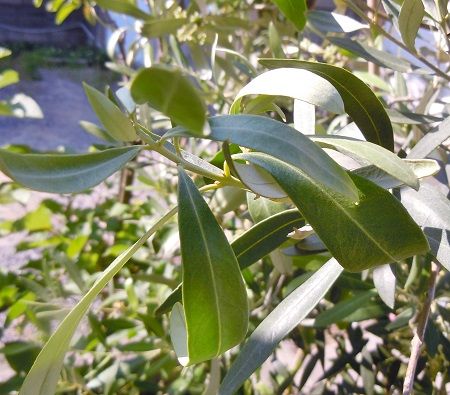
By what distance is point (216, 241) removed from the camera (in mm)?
332

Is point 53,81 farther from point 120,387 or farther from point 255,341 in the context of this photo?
point 255,341

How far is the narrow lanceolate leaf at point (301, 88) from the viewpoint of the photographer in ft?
1.04

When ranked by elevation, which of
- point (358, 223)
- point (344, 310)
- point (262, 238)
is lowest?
point (344, 310)

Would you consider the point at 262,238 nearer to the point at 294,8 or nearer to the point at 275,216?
the point at 275,216

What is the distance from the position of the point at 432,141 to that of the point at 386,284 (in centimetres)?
13

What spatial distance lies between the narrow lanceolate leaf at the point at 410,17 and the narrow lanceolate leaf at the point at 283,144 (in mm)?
216

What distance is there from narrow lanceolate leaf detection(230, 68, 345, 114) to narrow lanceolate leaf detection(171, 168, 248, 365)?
0.09 metres

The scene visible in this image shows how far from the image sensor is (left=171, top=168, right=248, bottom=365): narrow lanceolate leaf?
1.03ft

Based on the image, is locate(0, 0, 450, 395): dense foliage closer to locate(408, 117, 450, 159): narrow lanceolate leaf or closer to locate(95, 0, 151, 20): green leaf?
locate(408, 117, 450, 159): narrow lanceolate leaf

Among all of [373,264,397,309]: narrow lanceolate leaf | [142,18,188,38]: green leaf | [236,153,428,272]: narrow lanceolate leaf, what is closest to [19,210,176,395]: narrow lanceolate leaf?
[236,153,428,272]: narrow lanceolate leaf

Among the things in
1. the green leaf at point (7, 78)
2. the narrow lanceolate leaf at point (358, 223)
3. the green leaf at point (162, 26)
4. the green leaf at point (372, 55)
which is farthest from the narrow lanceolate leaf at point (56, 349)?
the green leaf at point (162, 26)

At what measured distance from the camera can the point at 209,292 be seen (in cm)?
32

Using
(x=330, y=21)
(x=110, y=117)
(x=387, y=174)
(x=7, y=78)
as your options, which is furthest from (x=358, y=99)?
(x=7, y=78)

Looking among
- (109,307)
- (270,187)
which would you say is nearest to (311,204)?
(270,187)
